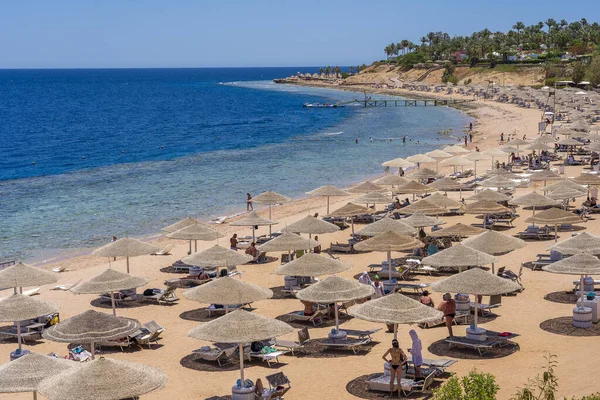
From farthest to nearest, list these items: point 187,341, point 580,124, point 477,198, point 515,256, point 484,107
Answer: point 484,107 < point 580,124 < point 477,198 < point 515,256 < point 187,341

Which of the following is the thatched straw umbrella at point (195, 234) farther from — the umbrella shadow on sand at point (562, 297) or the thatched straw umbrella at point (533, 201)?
the thatched straw umbrella at point (533, 201)

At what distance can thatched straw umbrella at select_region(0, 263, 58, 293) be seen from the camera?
18516 mm

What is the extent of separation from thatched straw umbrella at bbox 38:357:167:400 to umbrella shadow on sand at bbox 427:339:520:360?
21.9ft

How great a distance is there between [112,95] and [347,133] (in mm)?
112102

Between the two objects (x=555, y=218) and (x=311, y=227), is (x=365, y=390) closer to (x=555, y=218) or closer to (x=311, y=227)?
(x=311, y=227)

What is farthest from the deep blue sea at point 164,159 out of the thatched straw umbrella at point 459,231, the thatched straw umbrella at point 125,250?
the thatched straw umbrella at point 459,231

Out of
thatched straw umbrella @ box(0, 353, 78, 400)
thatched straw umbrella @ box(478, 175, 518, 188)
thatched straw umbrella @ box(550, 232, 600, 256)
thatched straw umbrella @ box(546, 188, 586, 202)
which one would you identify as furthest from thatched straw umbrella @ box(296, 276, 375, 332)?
thatched straw umbrella @ box(478, 175, 518, 188)

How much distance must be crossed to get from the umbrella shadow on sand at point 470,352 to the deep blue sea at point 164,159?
62.0 feet

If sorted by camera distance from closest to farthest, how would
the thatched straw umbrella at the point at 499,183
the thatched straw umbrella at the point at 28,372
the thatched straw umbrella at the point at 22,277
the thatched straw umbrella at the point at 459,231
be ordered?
the thatched straw umbrella at the point at 28,372, the thatched straw umbrella at the point at 22,277, the thatched straw umbrella at the point at 459,231, the thatched straw umbrella at the point at 499,183

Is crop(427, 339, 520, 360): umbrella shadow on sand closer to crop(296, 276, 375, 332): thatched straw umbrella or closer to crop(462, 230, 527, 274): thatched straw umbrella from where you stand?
crop(296, 276, 375, 332): thatched straw umbrella

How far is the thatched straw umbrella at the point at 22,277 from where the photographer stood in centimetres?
1852

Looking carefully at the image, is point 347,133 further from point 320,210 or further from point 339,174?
point 320,210

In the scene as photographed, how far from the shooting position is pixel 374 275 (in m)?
22.6

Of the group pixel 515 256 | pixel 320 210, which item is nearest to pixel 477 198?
pixel 515 256
